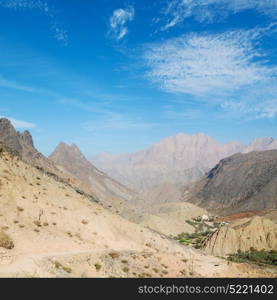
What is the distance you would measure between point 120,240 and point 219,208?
154728 mm

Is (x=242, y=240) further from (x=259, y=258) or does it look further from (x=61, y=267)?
(x=61, y=267)

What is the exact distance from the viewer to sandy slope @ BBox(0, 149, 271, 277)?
20.9m

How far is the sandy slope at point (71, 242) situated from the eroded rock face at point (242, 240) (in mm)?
28868

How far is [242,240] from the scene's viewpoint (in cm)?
6134

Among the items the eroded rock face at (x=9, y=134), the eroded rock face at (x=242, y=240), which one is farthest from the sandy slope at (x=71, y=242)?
the eroded rock face at (x=9, y=134)

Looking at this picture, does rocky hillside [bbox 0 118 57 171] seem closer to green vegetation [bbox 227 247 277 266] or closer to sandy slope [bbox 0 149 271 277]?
green vegetation [bbox 227 247 277 266]

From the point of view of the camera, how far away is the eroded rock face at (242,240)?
59.2m

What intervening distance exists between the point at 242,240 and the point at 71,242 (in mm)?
45729

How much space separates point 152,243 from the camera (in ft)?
105

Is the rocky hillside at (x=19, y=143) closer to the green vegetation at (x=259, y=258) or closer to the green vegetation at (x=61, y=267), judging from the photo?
the green vegetation at (x=259, y=258)

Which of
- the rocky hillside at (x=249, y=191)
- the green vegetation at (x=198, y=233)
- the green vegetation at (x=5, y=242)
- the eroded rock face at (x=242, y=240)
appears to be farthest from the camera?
the rocky hillside at (x=249, y=191)

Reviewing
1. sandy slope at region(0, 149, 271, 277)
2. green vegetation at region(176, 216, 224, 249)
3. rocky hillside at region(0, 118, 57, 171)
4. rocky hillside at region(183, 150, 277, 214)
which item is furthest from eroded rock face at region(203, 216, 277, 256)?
rocky hillside at region(0, 118, 57, 171)
